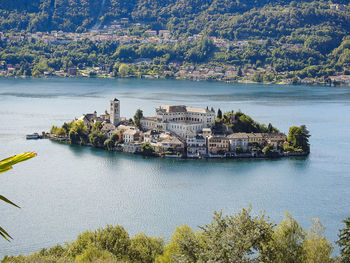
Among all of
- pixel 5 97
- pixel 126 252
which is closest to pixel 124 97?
pixel 5 97

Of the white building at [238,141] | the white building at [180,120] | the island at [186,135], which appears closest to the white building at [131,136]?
the island at [186,135]

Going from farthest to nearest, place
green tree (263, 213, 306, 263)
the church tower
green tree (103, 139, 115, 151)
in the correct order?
the church tower
green tree (103, 139, 115, 151)
green tree (263, 213, 306, 263)

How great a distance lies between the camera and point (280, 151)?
24.8 m

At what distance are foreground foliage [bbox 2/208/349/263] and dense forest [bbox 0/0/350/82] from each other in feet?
189

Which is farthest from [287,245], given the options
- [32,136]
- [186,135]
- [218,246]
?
[32,136]

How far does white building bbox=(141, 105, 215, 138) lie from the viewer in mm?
26391

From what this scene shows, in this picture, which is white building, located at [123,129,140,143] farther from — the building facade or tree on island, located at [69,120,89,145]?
the building facade

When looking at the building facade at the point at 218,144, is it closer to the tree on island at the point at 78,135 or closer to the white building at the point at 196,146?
the white building at the point at 196,146

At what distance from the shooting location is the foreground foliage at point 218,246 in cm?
873

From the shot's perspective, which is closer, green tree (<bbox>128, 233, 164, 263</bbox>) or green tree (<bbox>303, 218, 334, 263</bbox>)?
green tree (<bbox>303, 218, 334, 263</bbox>)

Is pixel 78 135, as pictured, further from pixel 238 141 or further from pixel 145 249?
pixel 145 249

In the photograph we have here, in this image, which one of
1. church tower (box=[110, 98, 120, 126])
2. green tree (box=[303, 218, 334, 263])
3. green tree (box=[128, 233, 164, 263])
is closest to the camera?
green tree (box=[303, 218, 334, 263])

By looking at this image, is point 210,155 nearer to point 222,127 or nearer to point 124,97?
point 222,127

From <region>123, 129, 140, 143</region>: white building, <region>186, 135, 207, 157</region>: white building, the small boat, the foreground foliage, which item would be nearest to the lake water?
the small boat
